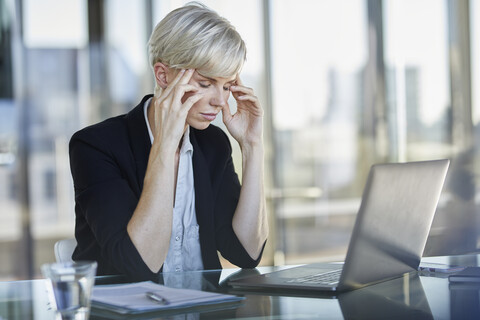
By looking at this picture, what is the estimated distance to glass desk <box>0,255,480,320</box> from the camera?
1.17 metres

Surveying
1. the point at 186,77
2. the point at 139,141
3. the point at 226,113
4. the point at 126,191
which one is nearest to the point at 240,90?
the point at 226,113

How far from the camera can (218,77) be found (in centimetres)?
195

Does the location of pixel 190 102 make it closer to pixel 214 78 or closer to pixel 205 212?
pixel 214 78

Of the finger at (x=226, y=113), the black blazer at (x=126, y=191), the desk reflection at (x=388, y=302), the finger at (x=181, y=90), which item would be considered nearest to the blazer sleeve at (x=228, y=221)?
the black blazer at (x=126, y=191)

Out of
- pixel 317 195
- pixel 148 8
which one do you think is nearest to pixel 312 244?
pixel 317 195

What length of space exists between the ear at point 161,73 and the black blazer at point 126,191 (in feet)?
0.32

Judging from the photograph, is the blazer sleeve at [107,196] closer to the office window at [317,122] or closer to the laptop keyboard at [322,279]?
the laptop keyboard at [322,279]

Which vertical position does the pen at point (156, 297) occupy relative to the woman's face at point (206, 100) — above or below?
below

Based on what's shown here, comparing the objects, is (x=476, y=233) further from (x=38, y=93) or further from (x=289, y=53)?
(x=38, y=93)

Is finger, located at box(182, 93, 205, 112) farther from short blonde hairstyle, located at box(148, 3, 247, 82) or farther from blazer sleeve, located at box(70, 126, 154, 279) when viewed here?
blazer sleeve, located at box(70, 126, 154, 279)

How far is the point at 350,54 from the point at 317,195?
1.00 meters

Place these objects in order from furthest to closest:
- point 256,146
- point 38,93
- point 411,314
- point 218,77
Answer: point 38,93 < point 256,146 < point 218,77 < point 411,314

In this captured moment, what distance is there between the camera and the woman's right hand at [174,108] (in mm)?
1824

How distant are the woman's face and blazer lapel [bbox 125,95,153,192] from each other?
144 millimetres
